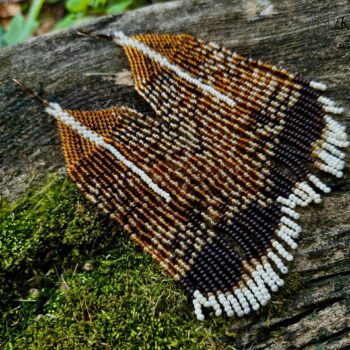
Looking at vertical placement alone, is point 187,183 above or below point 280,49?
below

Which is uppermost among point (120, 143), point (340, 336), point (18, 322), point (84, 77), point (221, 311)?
point (84, 77)

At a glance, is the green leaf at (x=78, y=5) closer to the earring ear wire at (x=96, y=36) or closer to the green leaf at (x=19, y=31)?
the green leaf at (x=19, y=31)

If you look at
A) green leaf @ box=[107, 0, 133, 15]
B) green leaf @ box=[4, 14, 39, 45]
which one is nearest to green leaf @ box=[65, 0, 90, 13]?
green leaf @ box=[107, 0, 133, 15]

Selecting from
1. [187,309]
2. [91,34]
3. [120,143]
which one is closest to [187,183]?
[120,143]

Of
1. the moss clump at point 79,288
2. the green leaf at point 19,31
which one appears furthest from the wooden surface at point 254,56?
the green leaf at point 19,31

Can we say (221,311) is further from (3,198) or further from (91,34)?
(91,34)

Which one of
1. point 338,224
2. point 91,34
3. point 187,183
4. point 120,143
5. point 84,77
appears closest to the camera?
point 338,224

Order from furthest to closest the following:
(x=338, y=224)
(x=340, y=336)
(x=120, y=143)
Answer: (x=120, y=143) → (x=338, y=224) → (x=340, y=336)

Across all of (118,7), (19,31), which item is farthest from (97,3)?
(19,31)
